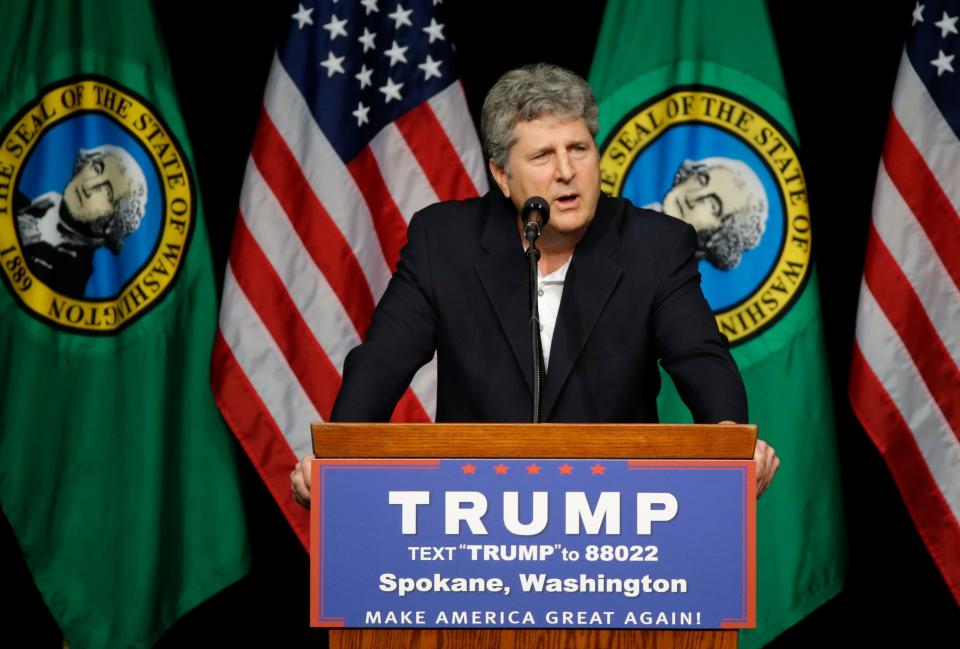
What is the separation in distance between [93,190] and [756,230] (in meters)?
1.93

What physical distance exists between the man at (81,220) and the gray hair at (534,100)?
5.40 feet

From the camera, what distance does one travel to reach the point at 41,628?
3932 millimetres

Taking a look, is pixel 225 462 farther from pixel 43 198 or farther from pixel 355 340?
pixel 43 198

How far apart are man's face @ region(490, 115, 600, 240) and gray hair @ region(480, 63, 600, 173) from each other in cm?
2

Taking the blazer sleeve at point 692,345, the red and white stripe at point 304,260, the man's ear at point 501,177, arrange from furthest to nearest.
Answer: the red and white stripe at point 304,260
the man's ear at point 501,177
the blazer sleeve at point 692,345

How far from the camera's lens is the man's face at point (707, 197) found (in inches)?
138

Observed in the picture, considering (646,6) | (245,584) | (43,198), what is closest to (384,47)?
(646,6)

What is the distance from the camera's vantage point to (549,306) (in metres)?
2.30

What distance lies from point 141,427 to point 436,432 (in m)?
2.17

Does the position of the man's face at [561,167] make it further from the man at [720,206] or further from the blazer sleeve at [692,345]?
the man at [720,206]

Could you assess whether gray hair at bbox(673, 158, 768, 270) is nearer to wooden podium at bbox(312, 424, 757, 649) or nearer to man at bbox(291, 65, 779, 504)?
man at bbox(291, 65, 779, 504)

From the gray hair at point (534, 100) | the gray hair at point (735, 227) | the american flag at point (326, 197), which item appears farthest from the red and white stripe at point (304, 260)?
the gray hair at point (534, 100)

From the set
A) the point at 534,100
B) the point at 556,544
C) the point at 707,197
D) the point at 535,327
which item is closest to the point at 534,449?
the point at 556,544

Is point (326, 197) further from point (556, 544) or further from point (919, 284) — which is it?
point (556, 544)
